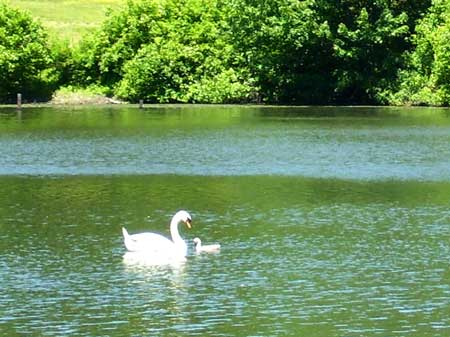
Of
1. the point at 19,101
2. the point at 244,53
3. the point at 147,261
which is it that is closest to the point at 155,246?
the point at 147,261

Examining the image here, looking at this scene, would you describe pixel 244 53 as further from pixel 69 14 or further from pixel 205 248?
pixel 205 248

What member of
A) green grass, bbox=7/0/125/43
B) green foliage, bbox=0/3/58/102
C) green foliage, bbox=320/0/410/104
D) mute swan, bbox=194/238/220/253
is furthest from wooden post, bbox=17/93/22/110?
mute swan, bbox=194/238/220/253

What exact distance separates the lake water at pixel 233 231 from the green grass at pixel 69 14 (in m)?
34.4

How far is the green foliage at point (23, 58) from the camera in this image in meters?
72.6

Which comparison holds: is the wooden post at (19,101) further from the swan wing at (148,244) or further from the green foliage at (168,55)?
the swan wing at (148,244)

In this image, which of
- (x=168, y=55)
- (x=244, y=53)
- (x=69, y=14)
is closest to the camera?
(x=244, y=53)

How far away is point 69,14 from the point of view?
86.9 m

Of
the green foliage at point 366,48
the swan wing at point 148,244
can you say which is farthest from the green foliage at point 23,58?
the swan wing at point 148,244

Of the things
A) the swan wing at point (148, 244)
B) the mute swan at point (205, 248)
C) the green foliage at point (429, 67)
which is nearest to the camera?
the swan wing at point (148, 244)

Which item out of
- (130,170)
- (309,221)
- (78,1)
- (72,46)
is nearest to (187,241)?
(309,221)

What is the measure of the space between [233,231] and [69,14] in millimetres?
64379

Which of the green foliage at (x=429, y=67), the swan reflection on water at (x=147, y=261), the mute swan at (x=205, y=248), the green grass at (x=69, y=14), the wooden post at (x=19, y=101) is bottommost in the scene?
the swan reflection on water at (x=147, y=261)

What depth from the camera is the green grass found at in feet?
268

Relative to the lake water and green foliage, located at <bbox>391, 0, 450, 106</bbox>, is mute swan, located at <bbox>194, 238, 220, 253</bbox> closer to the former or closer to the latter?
the lake water
